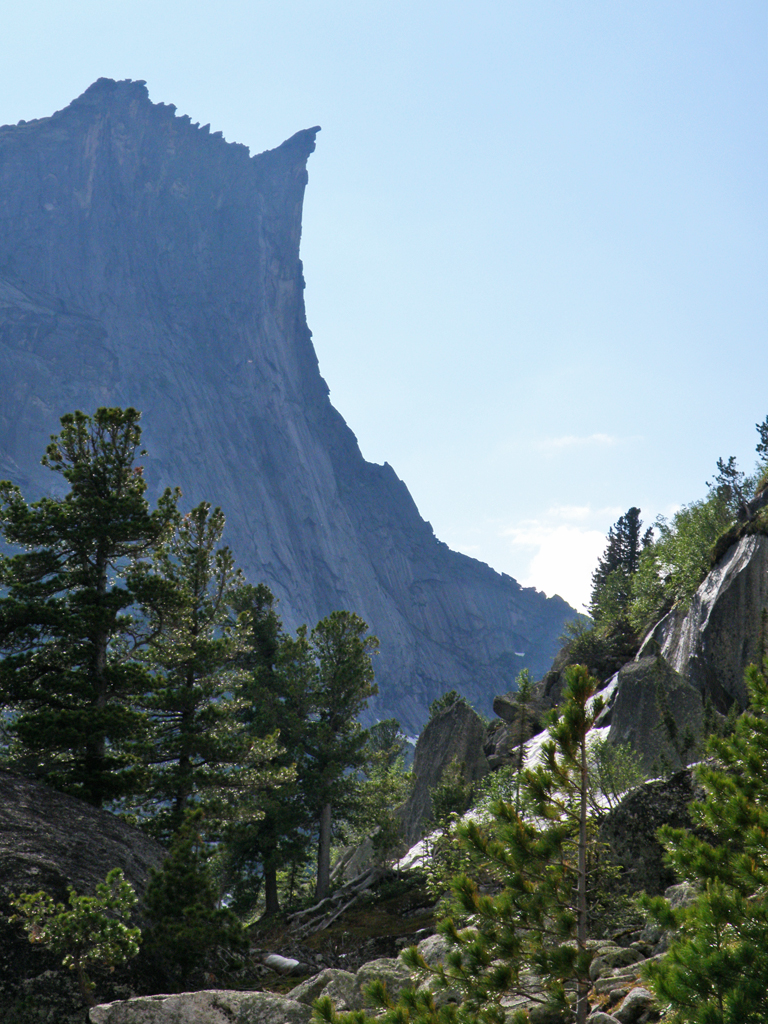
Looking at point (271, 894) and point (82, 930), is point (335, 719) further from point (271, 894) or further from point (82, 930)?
point (82, 930)

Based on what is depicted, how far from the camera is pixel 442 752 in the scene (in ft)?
166

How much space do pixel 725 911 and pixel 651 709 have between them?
104ft

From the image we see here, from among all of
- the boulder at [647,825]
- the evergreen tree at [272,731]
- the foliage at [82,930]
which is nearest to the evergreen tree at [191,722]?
the evergreen tree at [272,731]

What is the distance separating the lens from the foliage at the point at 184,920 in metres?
11.1

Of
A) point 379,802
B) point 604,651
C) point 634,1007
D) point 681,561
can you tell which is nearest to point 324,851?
point 379,802

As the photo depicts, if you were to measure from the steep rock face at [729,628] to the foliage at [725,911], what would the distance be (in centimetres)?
3214

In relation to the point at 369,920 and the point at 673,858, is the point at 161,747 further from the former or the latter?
the point at 673,858

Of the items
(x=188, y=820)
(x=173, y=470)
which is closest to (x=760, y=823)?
(x=188, y=820)

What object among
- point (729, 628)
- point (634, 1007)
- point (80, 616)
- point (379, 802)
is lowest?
point (634, 1007)

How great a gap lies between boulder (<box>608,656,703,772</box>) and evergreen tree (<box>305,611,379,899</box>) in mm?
13111

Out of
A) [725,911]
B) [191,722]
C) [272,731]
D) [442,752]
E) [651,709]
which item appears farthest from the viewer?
[442,752]

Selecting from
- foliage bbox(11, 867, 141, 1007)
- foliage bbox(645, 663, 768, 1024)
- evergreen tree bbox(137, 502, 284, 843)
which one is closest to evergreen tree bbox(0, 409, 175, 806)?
evergreen tree bbox(137, 502, 284, 843)

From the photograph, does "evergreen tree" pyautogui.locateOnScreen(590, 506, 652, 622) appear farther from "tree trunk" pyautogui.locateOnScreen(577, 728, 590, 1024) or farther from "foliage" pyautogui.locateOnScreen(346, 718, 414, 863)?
"tree trunk" pyautogui.locateOnScreen(577, 728, 590, 1024)

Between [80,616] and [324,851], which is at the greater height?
[80,616]
